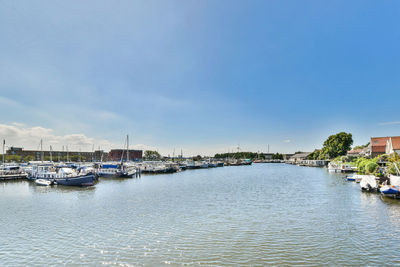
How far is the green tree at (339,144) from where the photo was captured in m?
105

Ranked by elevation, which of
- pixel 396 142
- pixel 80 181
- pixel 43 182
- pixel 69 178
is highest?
pixel 396 142

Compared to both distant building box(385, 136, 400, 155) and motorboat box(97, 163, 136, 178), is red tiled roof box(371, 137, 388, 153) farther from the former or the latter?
motorboat box(97, 163, 136, 178)

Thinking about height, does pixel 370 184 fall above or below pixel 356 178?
above

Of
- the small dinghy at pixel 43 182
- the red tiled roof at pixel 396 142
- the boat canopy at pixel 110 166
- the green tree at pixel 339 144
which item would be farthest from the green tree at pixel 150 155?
the red tiled roof at pixel 396 142

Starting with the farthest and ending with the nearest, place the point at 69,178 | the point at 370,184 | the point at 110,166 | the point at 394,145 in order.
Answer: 1. the point at 394,145
2. the point at 110,166
3. the point at 69,178
4. the point at 370,184

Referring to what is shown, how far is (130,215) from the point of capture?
19.1 m

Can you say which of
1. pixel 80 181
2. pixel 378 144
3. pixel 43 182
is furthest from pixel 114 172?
pixel 378 144

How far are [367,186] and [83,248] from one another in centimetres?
3343

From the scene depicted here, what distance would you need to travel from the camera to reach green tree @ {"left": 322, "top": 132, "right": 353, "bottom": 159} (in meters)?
105

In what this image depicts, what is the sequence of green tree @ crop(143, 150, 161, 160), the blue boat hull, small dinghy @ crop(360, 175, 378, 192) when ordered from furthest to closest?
green tree @ crop(143, 150, 161, 160), the blue boat hull, small dinghy @ crop(360, 175, 378, 192)

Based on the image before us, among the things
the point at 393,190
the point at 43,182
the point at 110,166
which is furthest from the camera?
the point at 110,166

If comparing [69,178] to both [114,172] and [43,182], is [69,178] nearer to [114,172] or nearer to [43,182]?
[43,182]

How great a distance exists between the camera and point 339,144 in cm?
10656

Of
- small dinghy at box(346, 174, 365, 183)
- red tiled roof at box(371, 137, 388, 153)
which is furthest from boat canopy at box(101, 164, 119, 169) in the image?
red tiled roof at box(371, 137, 388, 153)
